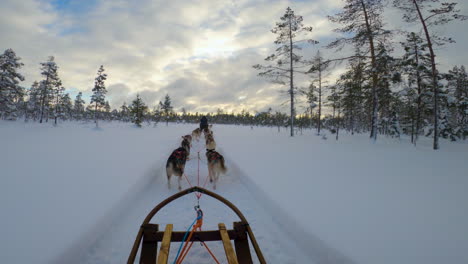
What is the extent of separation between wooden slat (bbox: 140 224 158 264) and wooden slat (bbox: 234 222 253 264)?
3.24 ft

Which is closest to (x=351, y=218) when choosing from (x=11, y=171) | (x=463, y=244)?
(x=463, y=244)

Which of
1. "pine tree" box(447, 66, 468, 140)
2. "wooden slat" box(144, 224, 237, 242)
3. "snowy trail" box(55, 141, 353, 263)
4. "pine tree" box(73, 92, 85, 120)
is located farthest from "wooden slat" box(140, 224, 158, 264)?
"pine tree" box(73, 92, 85, 120)

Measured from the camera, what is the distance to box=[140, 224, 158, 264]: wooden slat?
2297 mm

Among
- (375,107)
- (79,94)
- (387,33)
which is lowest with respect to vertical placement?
(375,107)

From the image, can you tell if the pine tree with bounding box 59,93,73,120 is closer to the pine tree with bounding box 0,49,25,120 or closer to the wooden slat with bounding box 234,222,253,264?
the pine tree with bounding box 0,49,25,120

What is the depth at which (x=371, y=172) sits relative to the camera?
246 inches

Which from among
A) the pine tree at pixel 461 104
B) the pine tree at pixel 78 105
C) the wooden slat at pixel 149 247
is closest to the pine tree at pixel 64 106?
the pine tree at pixel 78 105

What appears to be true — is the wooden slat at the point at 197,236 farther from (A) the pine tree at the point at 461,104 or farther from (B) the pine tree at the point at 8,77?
(B) the pine tree at the point at 8,77

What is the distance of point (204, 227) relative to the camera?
142 inches

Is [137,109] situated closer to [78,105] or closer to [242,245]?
[242,245]

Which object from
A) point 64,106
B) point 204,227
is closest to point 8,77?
point 64,106

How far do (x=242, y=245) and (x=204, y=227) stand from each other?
135cm

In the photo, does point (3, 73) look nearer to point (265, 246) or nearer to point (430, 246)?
point (265, 246)

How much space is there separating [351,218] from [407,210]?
1.16m
